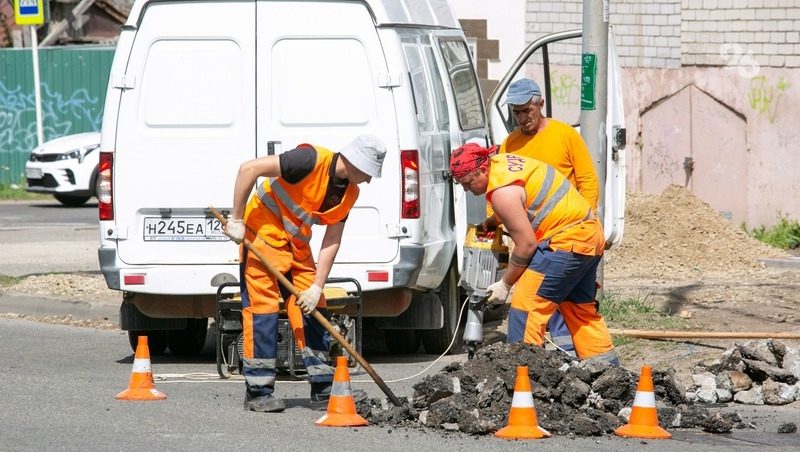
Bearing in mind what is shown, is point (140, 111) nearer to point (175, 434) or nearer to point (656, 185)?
point (175, 434)

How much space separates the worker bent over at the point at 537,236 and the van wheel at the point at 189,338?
2790 millimetres

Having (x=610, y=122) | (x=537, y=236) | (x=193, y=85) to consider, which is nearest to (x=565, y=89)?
(x=610, y=122)

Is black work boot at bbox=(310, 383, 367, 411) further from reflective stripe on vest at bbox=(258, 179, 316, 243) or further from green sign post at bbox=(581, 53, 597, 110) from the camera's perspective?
green sign post at bbox=(581, 53, 597, 110)

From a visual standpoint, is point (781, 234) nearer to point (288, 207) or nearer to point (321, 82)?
point (321, 82)

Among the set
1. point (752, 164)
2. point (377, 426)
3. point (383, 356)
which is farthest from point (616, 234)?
point (752, 164)

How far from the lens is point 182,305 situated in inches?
383

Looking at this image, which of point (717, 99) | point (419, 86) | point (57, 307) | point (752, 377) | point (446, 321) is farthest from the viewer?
point (717, 99)

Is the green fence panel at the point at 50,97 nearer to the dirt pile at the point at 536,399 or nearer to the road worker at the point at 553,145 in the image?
the road worker at the point at 553,145

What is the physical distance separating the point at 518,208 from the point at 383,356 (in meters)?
2.81

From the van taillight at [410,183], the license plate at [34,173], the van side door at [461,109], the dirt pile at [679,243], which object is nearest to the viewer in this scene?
the van taillight at [410,183]

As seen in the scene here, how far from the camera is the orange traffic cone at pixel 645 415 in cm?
724

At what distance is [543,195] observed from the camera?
26.6 ft

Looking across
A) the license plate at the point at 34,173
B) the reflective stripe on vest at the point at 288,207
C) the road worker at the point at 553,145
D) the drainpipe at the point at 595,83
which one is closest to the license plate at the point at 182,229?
the reflective stripe on vest at the point at 288,207

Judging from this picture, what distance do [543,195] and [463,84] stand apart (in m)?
3.17
